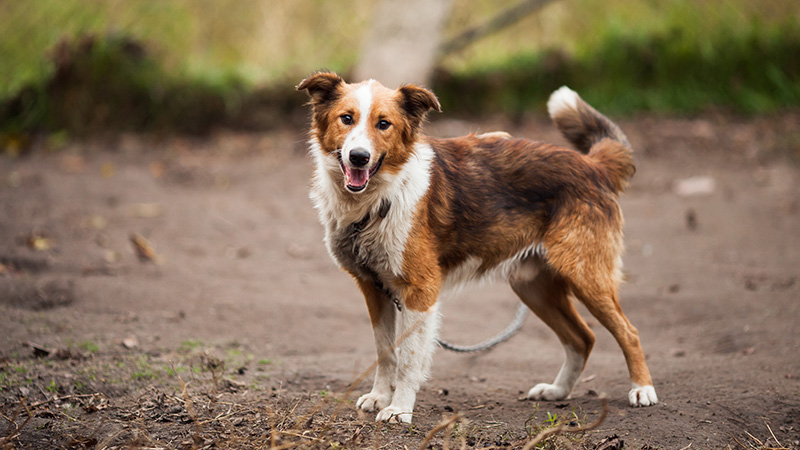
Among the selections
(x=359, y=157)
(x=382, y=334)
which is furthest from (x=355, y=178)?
(x=382, y=334)

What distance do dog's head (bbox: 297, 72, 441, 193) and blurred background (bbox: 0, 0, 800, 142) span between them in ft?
19.7

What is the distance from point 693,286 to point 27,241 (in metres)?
6.09

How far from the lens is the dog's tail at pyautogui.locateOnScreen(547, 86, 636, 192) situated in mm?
4414

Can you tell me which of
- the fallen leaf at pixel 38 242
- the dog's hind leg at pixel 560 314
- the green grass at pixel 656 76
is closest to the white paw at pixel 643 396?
the dog's hind leg at pixel 560 314

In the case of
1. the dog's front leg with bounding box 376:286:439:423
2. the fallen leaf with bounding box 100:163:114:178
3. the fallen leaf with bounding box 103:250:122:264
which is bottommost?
the fallen leaf with bounding box 103:250:122:264

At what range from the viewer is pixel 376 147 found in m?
3.67

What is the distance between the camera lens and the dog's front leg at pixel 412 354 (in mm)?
3762

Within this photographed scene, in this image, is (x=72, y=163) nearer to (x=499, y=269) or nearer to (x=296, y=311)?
(x=296, y=311)

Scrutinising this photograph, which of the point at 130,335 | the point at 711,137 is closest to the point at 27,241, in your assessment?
the point at 130,335

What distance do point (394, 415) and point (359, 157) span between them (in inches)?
52.5

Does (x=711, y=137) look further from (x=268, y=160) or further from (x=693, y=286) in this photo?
(x=268, y=160)

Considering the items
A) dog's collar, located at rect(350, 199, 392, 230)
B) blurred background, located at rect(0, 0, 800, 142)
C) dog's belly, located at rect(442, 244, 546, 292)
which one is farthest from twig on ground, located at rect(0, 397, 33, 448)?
blurred background, located at rect(0, 0, 800, 142)

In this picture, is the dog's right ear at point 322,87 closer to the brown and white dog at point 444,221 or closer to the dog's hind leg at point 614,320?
the brown and white dog at point 444,221

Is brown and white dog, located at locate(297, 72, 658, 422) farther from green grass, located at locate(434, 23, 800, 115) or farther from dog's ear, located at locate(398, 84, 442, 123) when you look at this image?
green grass, located at locate(434, 23, 800, 115)
